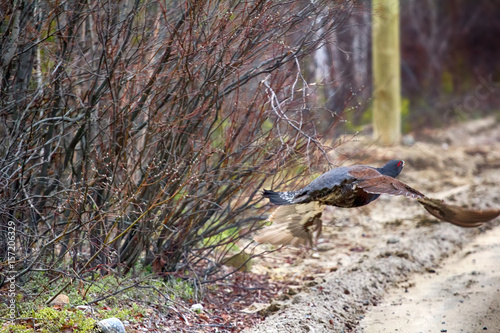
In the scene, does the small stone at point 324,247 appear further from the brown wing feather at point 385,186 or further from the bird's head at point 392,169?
the brown wing feather at point 385,186

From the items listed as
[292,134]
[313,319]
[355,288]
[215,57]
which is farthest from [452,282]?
[215,57]

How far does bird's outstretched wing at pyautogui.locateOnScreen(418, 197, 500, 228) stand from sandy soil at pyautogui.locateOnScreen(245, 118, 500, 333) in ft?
2.61

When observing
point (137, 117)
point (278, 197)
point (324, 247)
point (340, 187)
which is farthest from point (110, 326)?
point (324, 247)

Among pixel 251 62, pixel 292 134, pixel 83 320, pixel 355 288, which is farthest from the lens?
pixel 355 288

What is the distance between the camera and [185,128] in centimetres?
448

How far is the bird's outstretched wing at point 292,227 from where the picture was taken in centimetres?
492

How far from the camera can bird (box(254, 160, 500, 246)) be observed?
4105mm

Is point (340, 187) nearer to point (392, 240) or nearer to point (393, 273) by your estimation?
point (393, 273)

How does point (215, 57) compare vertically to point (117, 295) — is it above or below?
above

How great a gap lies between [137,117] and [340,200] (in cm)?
171

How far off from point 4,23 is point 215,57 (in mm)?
1532

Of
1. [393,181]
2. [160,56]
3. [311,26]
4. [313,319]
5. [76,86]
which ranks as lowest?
[313,319]

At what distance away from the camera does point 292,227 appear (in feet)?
16.4

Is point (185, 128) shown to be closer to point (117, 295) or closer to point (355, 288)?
point (117, 295)
